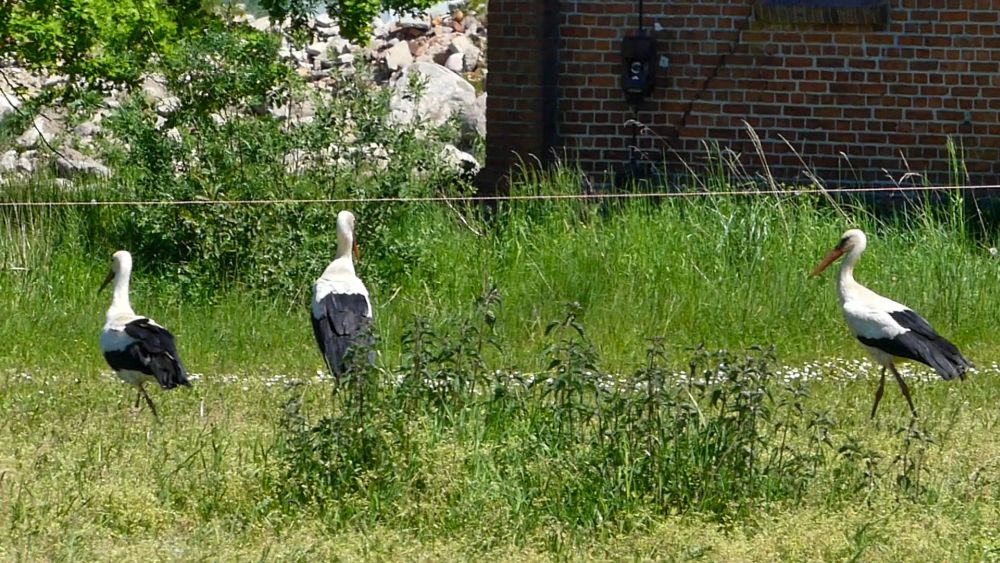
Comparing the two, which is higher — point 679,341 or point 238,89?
point 238,89

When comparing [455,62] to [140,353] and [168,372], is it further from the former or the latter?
[168,372]

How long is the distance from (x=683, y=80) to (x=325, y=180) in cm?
300

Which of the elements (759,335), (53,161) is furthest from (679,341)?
(53,161)

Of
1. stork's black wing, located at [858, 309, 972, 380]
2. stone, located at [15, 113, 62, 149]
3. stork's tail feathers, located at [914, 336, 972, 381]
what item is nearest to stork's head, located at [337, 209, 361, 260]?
stork's black wing, located at [858, 309, 972, 380]

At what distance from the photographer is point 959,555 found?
20.8 feet

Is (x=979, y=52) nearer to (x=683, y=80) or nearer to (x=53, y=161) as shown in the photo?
(x=683, y=80)

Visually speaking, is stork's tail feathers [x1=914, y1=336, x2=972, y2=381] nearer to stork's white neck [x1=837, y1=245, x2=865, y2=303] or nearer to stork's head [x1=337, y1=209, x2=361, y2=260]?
stork's white neck [x1=837, y1=245, x2=865, y2=303]

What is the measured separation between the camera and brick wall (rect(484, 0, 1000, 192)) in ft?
41.0

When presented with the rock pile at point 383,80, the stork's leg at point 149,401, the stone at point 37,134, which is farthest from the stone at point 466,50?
the stork's leg at point 149,401

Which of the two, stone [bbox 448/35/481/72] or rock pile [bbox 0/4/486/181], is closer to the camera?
rock pile [bbox 0/4/486/181]

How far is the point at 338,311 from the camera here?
9.36 m

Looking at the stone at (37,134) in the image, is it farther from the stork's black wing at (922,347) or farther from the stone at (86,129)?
the stork's black wing at (922,347)

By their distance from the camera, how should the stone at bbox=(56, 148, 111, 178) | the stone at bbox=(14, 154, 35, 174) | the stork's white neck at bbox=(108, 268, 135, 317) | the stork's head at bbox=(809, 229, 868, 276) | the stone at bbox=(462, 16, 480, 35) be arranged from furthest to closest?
the stone at bbox=(462, 16, 480, 35) → the stone at bbox=(14, 154, 35, 174) → the stone at bbox=(56, 148, 111, 178) → the stork's head at bbox=(809, 229, 868, 276) → the stork's white neck at bbox=(108, 268, 135, 317)

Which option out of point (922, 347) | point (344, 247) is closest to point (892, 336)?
point (922, 347)
